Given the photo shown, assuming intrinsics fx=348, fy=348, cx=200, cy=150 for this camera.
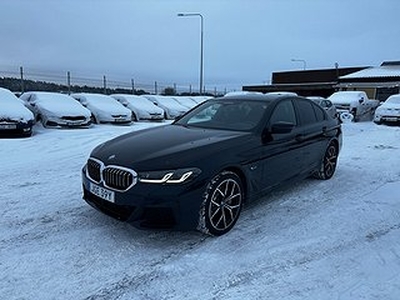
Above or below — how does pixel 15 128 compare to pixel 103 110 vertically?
below

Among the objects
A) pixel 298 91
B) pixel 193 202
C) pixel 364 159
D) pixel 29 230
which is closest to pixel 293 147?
pixel 193 202

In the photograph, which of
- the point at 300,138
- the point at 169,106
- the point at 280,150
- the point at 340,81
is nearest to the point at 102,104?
the point at 169,106

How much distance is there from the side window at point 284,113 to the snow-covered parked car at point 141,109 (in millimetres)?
11103

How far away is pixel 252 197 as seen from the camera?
164 inches

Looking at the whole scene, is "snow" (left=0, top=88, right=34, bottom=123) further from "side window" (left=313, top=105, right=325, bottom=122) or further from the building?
the building

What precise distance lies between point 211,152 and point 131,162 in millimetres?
827

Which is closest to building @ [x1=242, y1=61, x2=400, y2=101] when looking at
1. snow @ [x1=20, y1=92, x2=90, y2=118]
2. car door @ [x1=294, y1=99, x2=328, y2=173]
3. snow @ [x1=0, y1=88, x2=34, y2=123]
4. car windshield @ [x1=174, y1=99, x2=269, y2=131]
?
snow @ [x1=20, y1=92, x2=90, y2=118]

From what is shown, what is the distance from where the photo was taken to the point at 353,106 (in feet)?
60.4

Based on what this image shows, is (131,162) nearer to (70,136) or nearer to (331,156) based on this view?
(331,156)

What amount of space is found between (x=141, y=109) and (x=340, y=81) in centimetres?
2732

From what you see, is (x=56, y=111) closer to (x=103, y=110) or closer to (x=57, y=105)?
(x=57, y=105)

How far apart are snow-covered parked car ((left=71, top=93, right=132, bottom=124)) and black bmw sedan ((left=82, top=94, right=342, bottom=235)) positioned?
8938 millimetres

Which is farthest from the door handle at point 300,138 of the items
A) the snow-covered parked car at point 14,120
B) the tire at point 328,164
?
the snow-covered parked car at point 14,120

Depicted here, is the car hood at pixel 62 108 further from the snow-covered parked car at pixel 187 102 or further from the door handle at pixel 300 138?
the door handle at pixel 300 138
